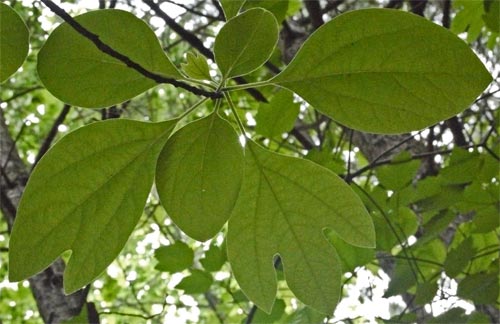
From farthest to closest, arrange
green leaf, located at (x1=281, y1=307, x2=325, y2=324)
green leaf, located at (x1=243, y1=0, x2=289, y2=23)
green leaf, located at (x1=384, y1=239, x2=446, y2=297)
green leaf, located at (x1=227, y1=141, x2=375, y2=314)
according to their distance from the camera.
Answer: green leaf, located at (x1=384, y1=239, x2=446, y2=297) < green leaf, located at (x1=281, y1=307, x2=325, y2=324) < green leaf, located at (x1=243, y1=0, x2=289, y2=23) < green leaf, located at (x1=227, y1=141, x2=375, y2=314)

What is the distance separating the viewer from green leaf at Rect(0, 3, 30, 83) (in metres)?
0.50

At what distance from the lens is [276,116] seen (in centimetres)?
89

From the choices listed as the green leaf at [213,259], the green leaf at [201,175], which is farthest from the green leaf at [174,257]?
the green leaf at [201,175]

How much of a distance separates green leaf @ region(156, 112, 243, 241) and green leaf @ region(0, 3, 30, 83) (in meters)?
0.14

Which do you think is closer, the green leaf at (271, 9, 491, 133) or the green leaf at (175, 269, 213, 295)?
the green leaf at (271, 9, 491, 133)

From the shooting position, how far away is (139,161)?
54 centimetres

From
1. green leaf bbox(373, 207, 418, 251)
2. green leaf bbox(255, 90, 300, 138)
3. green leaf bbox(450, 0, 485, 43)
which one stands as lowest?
green leaf bbox(373, 207, 418, 251)

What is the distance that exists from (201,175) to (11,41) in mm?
189

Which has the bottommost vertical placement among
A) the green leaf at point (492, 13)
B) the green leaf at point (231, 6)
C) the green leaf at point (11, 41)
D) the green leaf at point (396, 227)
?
the green leaf at point (396, 227)

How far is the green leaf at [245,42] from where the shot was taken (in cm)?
49

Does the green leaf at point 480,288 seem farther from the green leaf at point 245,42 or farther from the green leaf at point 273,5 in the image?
the green leaf at point 245,42

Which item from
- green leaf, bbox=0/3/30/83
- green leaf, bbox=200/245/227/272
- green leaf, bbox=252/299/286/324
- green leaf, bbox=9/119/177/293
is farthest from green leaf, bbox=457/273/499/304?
green leaf, bbox=0/3/30/83

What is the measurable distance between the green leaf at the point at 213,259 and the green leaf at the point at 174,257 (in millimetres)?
26

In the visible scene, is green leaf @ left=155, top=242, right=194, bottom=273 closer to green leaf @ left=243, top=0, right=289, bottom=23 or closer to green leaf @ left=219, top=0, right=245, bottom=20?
green leaf @ left=243, top=0, right=289, bottom=23
